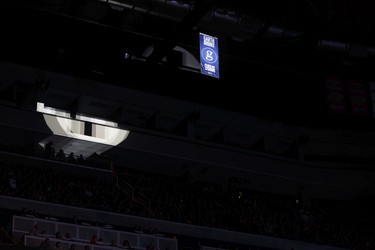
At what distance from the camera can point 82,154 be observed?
105ft

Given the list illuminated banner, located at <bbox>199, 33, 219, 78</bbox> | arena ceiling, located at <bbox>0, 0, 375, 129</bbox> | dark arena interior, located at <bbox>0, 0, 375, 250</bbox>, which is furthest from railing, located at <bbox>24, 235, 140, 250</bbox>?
arena ceiling, located at <bbox>0, 0, 375, 129</bbox>

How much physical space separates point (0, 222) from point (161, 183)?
925cm

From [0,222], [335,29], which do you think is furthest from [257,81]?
[0,222]

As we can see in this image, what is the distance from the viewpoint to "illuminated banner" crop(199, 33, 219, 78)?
26.8 metres

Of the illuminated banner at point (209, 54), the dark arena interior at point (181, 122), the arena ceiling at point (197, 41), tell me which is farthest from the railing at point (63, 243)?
the arena ceiling at point (197, 41)

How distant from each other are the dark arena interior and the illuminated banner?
0.10 m

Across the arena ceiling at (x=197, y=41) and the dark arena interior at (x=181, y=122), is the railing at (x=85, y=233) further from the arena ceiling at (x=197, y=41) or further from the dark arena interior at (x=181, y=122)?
the arena ceiling at (x=197, y=41)

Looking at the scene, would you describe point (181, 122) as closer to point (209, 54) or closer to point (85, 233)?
point (209, 54)

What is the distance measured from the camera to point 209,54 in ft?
89.0

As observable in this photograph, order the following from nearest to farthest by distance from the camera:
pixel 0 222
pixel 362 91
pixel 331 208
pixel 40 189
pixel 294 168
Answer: pixel 0 222 → pixel 40 189 → pixel 362 91 → pixel 294 168 → pixel 331 208

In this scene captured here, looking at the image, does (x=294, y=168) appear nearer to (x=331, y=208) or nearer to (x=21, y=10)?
(x=331, y=208)

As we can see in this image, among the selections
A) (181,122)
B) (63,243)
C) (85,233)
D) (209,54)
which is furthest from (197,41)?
(63,243)

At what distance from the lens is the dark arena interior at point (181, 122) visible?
26.4m

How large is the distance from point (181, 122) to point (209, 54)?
895cm
